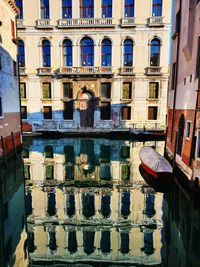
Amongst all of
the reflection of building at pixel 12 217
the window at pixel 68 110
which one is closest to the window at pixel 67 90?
the window at pixel 68 110

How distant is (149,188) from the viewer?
32.6ft

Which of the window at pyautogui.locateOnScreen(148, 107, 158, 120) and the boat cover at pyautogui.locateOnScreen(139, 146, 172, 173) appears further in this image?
the window at pyautogui.locateOnScreen(148, 107, 158, 120)

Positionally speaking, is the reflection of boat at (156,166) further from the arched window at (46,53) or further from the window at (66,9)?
the window at (66,9)

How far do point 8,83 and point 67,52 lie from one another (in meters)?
11.9

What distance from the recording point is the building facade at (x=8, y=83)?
41.4 ft

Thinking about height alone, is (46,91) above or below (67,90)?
below

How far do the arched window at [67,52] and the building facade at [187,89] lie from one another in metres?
13.6

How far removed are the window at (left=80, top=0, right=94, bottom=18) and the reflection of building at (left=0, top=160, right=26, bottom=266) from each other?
761 inches

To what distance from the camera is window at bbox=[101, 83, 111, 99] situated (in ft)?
78.4

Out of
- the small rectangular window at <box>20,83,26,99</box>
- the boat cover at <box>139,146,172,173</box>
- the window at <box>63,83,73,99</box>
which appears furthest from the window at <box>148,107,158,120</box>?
the small rectangular window at <box>20,83,26,99</box>

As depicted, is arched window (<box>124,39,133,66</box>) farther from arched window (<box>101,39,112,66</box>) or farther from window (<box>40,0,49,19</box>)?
window (<box>40,0,49,19</box>)

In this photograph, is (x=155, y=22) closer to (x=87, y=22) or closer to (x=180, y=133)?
(x=87, y=22)

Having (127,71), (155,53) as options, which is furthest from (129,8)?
(127,71)

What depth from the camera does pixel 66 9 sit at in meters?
23.0
